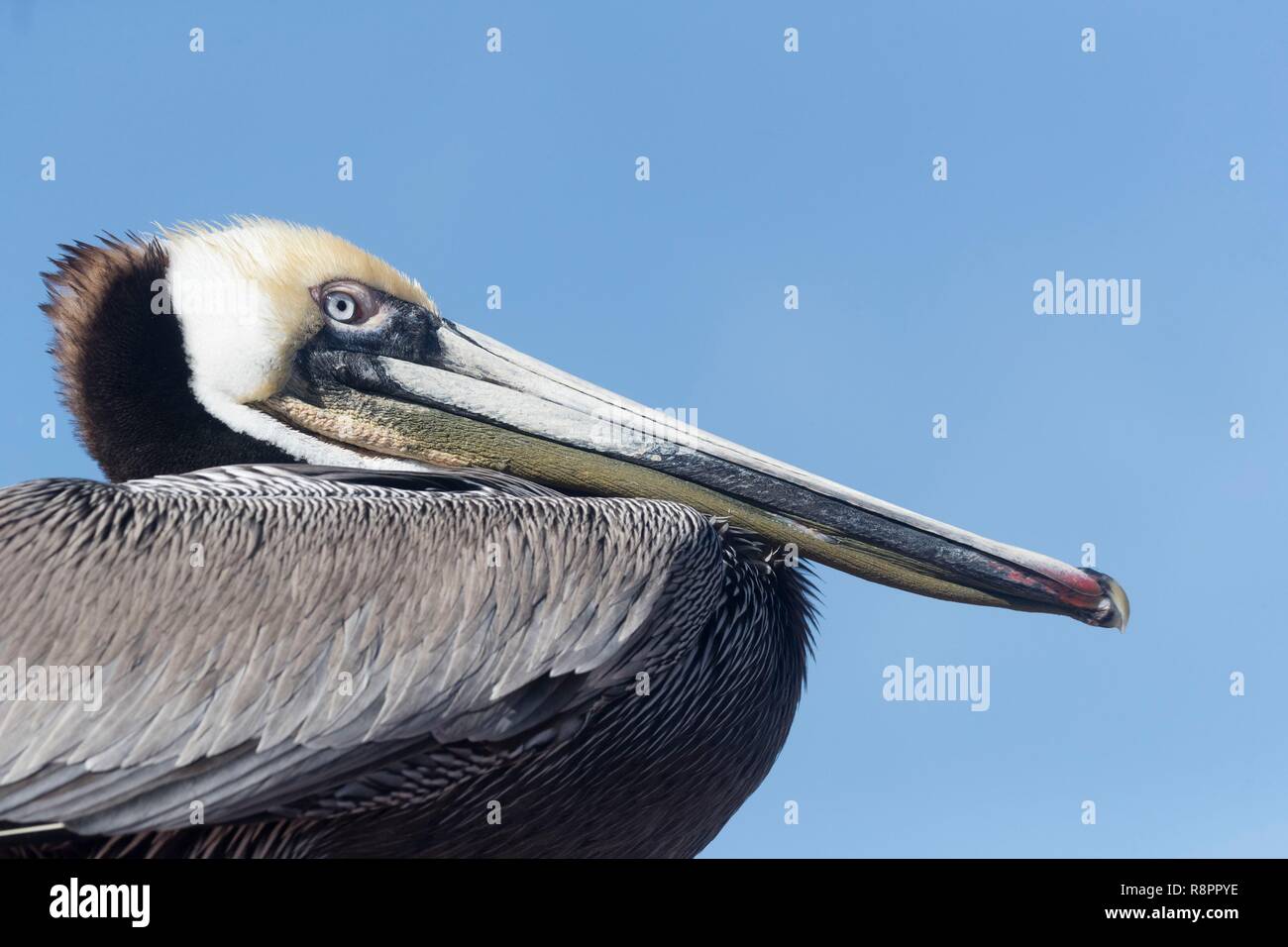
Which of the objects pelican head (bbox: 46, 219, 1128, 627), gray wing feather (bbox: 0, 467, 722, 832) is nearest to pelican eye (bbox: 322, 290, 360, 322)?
pelican head (bbox: 46, 219, 1128, 627)

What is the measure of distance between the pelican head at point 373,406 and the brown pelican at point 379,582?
0.04ft

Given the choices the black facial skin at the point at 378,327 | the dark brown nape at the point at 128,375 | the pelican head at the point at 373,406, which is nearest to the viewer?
the pelican head at the point at 373,406

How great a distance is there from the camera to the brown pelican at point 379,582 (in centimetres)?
412

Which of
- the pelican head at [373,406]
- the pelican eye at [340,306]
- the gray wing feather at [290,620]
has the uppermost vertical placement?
the pelican eye at [340,306]

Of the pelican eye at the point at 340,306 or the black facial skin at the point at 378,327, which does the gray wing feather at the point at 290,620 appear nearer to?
the black facial skin at the point at 378,327

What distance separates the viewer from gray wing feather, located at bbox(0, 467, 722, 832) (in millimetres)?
4066

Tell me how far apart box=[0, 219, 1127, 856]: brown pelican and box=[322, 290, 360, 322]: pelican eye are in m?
0.01

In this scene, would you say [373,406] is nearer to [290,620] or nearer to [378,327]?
[378,327]

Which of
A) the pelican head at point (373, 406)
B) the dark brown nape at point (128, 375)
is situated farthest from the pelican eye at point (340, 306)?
the dark brown nape at point (128, 375)

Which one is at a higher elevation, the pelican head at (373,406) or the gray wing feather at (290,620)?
the pelican head at (373,406)

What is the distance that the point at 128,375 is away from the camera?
5.41 metres
